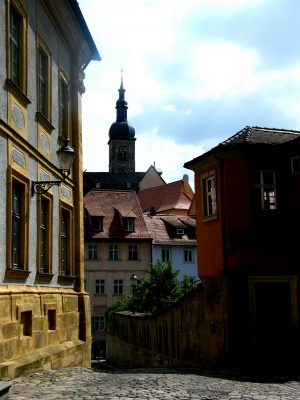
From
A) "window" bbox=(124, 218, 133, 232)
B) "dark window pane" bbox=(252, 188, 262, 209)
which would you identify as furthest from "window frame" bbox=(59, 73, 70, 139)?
"window" bbox=(124, 218, 133, 232)

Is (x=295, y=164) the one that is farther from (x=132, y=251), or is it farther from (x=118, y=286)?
(x=118, y=286)

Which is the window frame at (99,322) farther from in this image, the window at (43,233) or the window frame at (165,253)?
the window at (43,233)

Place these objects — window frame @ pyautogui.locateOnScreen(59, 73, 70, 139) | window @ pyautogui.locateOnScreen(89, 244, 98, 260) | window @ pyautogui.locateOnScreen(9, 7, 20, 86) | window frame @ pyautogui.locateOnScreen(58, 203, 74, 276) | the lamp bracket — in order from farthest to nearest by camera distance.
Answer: window @ pyautogui.locateOnScreen(89, 244, 98, 260), window frame @ pyautogui.locateOnScreen(59, 73, 70, 139), window frame @ pyautogui.locateOnScreen(58, 203, 74, 276), the lamp bracket, window @ pyautogui.locateOnScreen(9, 7, 20, 86)

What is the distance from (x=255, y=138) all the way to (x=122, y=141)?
10450 centimetres

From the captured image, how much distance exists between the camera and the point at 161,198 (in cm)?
7462

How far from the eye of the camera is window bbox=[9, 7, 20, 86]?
12.5 metres

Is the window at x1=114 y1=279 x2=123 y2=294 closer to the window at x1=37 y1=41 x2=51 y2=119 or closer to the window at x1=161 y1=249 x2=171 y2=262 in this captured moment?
the window at x1=161 y1=249 x2=171 y2=262

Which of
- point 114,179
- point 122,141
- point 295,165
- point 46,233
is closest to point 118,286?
point 295,165

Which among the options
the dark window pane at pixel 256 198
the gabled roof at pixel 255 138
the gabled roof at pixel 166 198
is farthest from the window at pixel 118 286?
the dark window pane at pixel 256 198

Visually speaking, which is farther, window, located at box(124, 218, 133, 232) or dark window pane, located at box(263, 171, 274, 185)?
window, located at box(124, 218, 133, 232)

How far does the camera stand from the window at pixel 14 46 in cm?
1248

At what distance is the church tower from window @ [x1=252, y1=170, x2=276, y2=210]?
104008 millimetres

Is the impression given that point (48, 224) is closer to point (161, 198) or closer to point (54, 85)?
point (54, 85)

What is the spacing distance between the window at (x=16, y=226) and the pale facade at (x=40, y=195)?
0.07 ft
